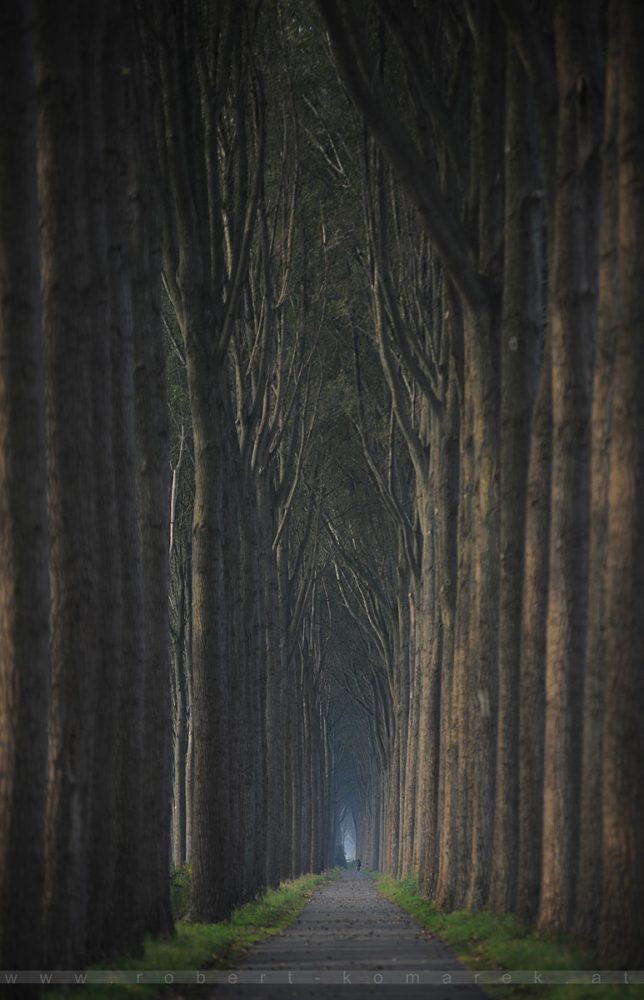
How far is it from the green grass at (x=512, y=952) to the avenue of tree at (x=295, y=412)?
0.36 meters

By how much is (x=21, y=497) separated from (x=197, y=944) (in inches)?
266

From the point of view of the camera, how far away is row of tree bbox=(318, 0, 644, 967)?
36.1 ft

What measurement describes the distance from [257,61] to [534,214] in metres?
7.37

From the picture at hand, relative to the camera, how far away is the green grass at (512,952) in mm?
9883

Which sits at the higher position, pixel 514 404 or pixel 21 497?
pixel 514 404

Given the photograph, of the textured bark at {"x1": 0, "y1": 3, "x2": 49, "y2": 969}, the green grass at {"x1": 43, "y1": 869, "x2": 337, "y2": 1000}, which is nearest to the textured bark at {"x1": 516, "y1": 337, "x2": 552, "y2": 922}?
the green grass at {"x1": 43, "y1": 869, "x2": 337, "y2": 1000}

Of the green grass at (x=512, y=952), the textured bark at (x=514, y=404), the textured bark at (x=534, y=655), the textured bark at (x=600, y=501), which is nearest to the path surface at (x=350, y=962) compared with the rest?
the green grass at (x=512, y=952)

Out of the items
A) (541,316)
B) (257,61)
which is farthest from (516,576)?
(257,61)

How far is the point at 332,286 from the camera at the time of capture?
29016mm

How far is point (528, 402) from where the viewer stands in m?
16.6

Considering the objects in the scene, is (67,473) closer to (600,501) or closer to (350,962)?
(600,501)

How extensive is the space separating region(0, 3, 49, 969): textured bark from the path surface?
8.27 feet

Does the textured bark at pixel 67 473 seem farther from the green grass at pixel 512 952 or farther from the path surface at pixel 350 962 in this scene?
the green grass at pixel 512 952

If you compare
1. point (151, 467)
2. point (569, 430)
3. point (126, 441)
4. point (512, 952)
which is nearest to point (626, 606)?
point (569, 430)
